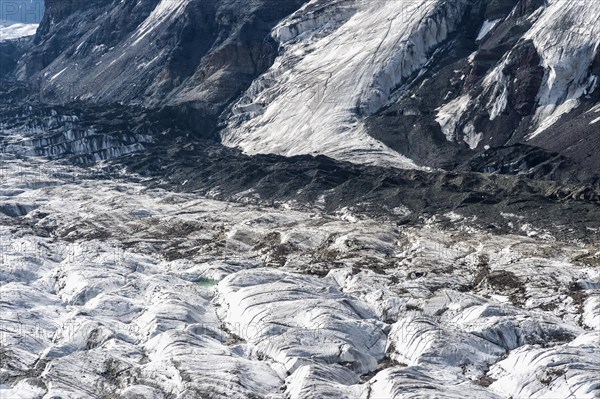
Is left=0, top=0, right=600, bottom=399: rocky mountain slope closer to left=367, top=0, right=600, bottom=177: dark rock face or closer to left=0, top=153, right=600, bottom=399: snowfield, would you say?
left=0, top=153, right=600, bottom=399: snowfield

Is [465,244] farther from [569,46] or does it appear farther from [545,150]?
[569,46]

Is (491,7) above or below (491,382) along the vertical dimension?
above

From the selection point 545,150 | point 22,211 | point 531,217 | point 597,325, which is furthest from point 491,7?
point 597,325

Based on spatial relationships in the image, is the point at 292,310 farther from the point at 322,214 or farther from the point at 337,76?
the point at 337,76

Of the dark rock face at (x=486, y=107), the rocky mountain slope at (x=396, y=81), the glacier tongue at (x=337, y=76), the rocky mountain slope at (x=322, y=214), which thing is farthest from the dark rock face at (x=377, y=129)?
the glacier tongue at (x=337, y=76)

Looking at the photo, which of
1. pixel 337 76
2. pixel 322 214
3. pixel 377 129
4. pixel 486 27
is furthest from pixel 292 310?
pixel 486 27

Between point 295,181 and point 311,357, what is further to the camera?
point 295,181
